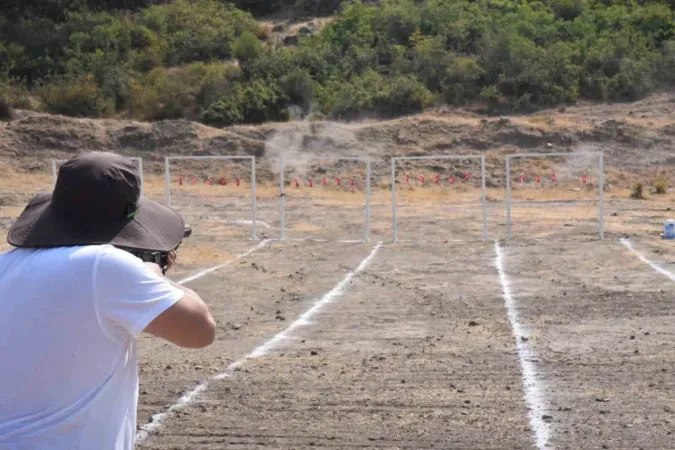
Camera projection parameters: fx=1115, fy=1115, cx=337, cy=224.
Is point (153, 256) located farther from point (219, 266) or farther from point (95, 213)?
point (219, 266)

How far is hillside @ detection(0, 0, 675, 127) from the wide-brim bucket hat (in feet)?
149

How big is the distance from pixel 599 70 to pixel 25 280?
4811 cm

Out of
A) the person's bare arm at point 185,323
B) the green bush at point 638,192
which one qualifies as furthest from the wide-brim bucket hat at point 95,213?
the green bush at point 638,192

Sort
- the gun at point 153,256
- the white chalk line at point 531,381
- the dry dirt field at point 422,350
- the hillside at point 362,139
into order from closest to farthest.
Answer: the gun at point 153,256 → the white chalk line at point 531,381 → the dry dirt field at point 422,350 → the hillside at point 362,139

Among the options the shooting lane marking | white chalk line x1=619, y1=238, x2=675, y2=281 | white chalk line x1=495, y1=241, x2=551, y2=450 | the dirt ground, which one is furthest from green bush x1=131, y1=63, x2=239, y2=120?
white chalk line x1=495, y1=241, x2=551, y2=450

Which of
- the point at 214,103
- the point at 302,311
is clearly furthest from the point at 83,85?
the point at 302,311

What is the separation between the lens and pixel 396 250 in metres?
23.5

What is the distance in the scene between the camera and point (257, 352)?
419 inches

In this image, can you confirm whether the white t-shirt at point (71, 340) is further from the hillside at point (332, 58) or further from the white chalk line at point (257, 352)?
the hillside at point (332, 58)

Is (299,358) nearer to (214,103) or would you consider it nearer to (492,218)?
(492,218)

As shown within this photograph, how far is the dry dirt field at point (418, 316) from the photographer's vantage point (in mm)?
7578

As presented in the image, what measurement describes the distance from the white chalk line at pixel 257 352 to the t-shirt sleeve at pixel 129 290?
4.31 m

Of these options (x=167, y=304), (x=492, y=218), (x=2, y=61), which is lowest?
(x=492, y=218)

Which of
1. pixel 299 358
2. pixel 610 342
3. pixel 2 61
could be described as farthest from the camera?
pixel 2 61
